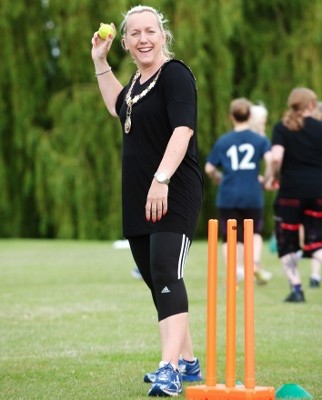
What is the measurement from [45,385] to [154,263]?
957 mm

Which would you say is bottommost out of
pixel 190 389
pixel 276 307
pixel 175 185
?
pixel 276 307

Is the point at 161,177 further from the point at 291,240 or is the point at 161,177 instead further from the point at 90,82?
the point at 90,82

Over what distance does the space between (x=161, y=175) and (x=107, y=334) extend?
321cm

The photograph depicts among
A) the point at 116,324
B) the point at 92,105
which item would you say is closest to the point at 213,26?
the point at 92,105

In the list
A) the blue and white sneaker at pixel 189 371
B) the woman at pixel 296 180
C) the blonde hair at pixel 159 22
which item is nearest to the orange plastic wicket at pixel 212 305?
the blue and white sneaker at pixel 189 371

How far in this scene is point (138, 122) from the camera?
5.97 metres

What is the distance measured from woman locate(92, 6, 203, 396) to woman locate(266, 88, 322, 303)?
5.00 m

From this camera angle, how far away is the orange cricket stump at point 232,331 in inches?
203

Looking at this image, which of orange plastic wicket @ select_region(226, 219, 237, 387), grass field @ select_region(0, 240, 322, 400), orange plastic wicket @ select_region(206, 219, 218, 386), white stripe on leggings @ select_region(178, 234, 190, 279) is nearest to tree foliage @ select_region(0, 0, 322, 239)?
grass field @ select_region(0, 240, 322, 400)

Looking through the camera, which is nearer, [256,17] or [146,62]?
[146,62]

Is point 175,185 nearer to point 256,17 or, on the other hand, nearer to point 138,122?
point 138,122

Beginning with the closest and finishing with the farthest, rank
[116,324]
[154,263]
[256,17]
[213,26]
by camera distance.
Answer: [154,263] → [116,324] → [213,26] → [256,17]

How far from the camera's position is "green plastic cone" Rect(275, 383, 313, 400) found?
561 centimetres

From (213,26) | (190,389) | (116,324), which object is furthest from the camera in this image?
(213,26)
